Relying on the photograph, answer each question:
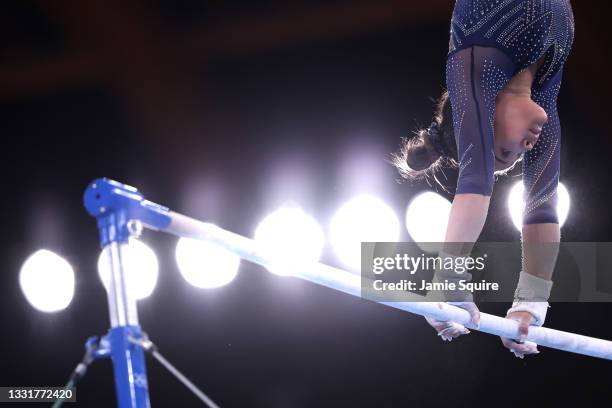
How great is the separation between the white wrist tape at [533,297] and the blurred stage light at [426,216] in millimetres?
2360

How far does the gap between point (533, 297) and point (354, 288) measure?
30.6 inches

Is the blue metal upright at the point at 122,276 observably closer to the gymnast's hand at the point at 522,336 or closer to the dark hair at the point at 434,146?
the dark hair at the point at 434,146

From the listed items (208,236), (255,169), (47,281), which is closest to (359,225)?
(255,169)

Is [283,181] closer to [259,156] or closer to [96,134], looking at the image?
[259,156]

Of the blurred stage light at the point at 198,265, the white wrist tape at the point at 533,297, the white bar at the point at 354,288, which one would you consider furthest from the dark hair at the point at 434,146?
the blurred stage light at the point at 198,265

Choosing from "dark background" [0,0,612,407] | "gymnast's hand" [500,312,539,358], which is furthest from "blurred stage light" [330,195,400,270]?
"gymnast's hand" [500,312,539,358]

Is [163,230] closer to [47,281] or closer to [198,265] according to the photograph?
[198,265]

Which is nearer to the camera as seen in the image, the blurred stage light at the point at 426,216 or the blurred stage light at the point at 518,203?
the blurred stage light at the point at 518,203

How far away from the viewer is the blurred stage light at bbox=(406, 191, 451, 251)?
496cm

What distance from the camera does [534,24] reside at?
7.66ft

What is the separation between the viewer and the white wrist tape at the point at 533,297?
8.26 feet

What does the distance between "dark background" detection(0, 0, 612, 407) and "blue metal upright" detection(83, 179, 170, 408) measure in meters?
2.79

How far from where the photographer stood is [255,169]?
492 centimetres

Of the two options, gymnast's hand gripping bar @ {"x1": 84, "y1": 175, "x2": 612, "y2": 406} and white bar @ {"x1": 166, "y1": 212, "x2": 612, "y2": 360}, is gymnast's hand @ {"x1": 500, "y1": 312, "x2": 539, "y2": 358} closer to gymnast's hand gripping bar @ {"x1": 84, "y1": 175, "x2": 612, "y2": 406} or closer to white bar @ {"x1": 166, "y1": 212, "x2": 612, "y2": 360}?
white bar @ {"x1": 166, "y1": 212, "x2": 612, "y2": 360}
